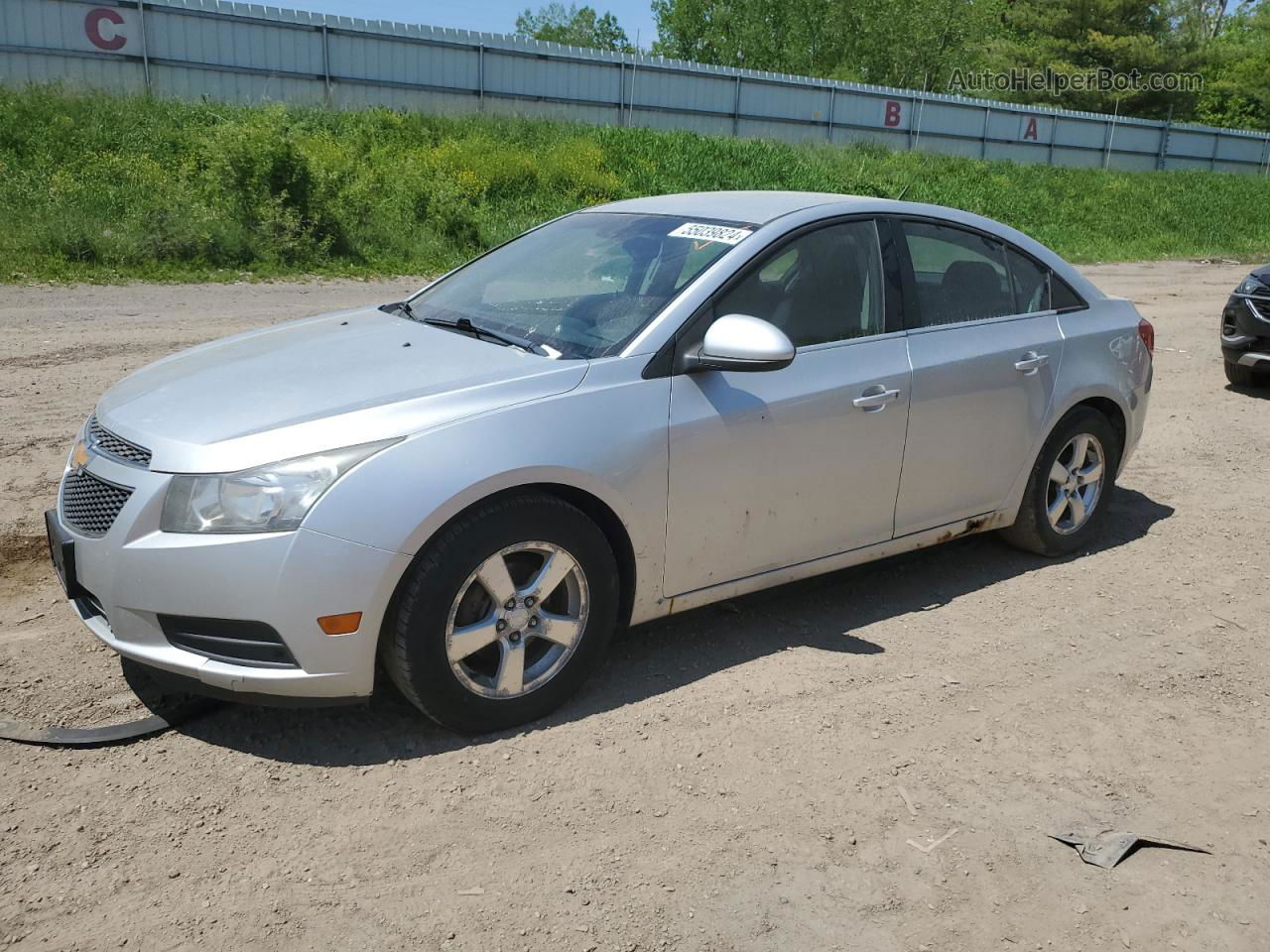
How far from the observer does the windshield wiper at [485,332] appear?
159 inches

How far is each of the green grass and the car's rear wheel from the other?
30.7ft

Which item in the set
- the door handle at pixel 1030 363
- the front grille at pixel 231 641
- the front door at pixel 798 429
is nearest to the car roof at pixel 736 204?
the front door at pixel 798 429

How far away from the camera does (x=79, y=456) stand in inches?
150

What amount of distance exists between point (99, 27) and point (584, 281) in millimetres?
19141

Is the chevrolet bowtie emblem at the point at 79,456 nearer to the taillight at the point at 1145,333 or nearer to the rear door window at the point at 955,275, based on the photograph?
the rear door window at the point at 955,275

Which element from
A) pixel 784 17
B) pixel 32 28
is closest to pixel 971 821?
pixel 32 28

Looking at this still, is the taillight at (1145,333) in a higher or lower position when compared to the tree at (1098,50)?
lower

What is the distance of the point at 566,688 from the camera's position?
12.6ft

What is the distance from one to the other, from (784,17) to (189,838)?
63.0 m

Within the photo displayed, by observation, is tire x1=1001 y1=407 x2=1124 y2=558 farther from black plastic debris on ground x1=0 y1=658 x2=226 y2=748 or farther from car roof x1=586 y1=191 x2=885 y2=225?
black plastic debris on ground x1=0 y1=658 x2=226 y2=748

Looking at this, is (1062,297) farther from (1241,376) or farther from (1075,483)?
(1241,376)

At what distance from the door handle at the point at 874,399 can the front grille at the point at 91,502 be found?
2565mm

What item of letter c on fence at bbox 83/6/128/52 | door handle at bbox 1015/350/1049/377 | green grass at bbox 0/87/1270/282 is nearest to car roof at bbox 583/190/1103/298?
door handle at bbox 1015/350/1049/377

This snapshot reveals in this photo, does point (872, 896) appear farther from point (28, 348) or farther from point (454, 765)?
point (28, 348)
